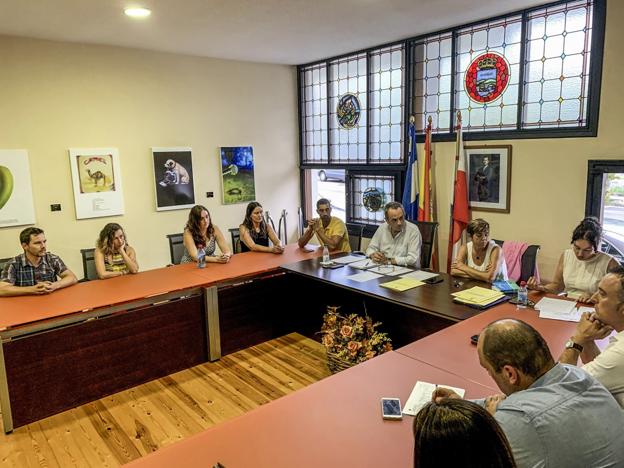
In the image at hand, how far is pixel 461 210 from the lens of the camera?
4.59 metres

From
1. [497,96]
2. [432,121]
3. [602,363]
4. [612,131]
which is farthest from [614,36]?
[602,363]

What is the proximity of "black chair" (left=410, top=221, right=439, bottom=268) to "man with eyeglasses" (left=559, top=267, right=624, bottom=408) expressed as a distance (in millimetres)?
2183

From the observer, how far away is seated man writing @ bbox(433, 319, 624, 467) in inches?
44.4

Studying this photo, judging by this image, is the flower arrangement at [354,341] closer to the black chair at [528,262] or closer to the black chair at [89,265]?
the black chair at [528,262]

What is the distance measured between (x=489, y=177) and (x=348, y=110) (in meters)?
2.17

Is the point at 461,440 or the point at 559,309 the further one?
the point at 559,309

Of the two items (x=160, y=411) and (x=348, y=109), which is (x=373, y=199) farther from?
(x=160, y=411)

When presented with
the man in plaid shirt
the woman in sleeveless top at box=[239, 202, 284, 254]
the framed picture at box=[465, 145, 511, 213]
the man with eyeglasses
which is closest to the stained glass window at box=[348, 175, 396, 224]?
the framed picture at box=[465, 145, 511, 213]

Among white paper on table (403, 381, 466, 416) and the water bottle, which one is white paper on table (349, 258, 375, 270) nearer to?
the water bottle

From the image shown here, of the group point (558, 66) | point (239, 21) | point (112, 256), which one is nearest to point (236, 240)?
point (112, 256)

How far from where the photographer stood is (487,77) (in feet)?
14.4

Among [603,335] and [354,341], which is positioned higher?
[603,335]

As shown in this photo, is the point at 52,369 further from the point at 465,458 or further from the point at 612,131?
the point at 612,131

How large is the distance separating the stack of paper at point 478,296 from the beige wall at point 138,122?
144 inches
